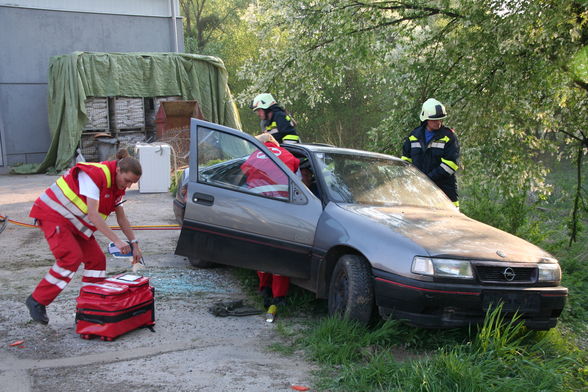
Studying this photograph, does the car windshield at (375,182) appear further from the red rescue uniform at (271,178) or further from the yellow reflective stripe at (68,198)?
the yellow reflective stripe at (68,198)

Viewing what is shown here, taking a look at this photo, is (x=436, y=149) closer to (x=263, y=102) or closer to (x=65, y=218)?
(x=263, y=102)

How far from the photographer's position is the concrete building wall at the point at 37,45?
58.0ft

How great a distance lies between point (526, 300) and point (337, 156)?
2156mm

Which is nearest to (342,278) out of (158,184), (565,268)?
(565,268)

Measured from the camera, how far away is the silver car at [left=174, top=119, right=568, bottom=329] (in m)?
4.23

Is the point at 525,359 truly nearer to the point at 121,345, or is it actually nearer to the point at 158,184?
the point at 121,345

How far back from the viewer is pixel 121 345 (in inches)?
177

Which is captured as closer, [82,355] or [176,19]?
[82,355]

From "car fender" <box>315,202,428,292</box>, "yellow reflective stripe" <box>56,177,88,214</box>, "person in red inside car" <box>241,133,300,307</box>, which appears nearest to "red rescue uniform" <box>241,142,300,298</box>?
"person in red inside car" <box>241,133,300,307</box>

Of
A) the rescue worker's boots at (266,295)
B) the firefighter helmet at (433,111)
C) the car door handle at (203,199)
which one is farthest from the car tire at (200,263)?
the firefighter helmet at (433,111)

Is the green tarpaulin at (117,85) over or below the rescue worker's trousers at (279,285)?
over

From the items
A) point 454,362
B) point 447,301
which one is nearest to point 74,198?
point 447,301

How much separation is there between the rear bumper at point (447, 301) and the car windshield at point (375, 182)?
1079 mm

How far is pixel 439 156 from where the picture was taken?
6750 millimetres
